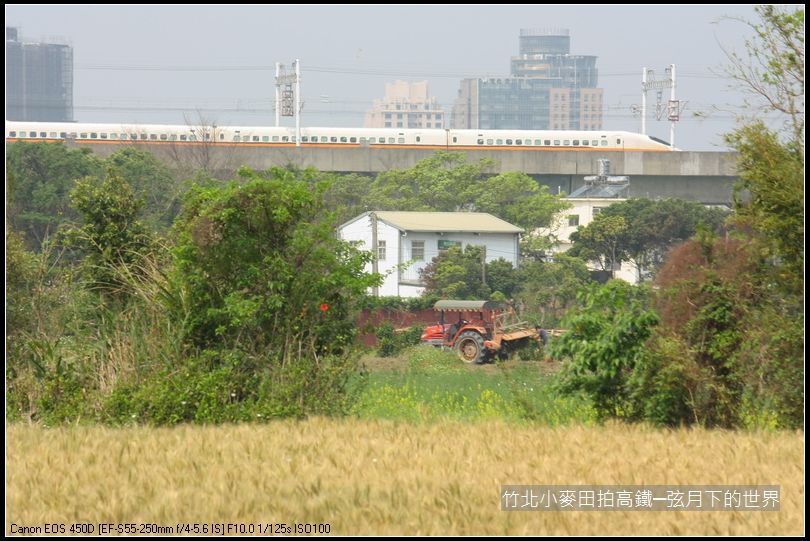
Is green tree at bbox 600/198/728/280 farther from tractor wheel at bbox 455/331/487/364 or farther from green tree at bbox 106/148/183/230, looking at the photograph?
green tree at bbox 106/148/183/230

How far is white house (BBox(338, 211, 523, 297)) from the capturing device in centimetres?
5316

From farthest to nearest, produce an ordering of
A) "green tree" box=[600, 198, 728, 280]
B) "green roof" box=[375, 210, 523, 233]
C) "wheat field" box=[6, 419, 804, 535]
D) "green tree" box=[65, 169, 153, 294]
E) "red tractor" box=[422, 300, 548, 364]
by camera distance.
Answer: "green tree" box=[600, 198, 728, 280]
"green roof" box=[375, 210, 523, 233]
"red tractor" box=[422, 300, 548, 364]
"green tree" box=[65, 169, 153, 294]
"wheat field" box=[6, 419, 804, 535]

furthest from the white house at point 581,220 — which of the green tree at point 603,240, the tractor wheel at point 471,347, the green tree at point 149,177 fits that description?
the tractor wheel at point 471,347

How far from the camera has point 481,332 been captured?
37750 mm

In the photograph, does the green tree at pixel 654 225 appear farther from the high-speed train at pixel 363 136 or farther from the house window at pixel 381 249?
the high-speed train at pixel 363 136

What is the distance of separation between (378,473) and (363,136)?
72.1 metres

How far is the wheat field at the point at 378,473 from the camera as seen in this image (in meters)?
7.19

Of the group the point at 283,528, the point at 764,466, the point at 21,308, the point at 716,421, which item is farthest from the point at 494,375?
the point at 283,528

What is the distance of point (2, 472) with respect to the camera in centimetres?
878

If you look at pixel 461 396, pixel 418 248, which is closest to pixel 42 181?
pixel 418 248

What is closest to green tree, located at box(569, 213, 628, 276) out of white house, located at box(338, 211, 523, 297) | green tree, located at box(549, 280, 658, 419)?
white house, located at box(338, 211, 523, 297)

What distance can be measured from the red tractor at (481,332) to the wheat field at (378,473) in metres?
25.6

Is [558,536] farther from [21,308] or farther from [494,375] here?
[494,375]

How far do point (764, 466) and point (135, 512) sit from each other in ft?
16.1
